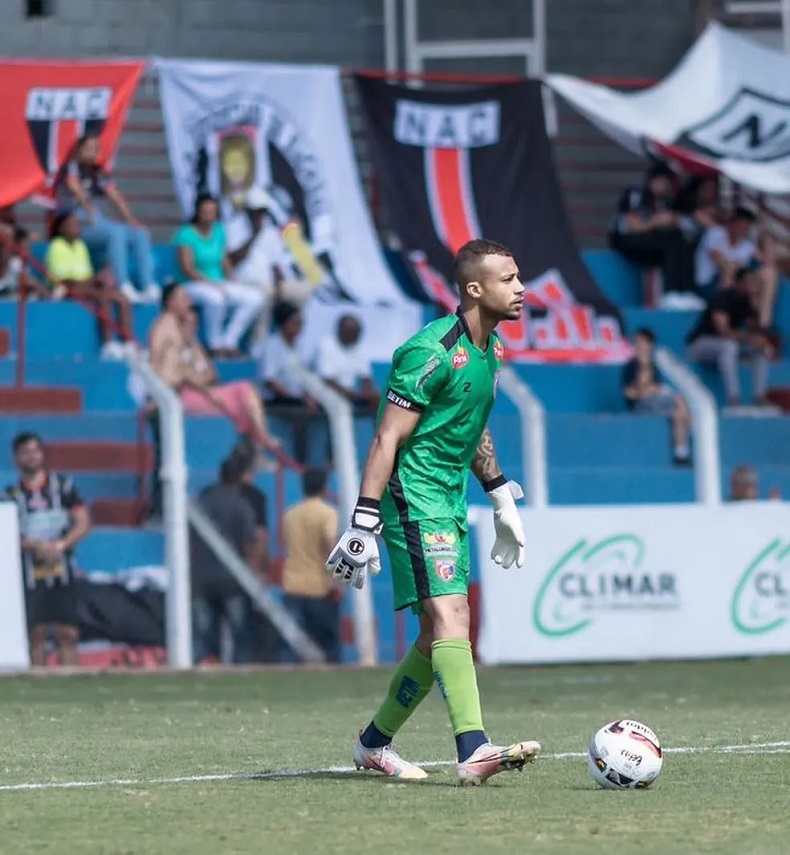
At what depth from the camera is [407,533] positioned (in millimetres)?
8398

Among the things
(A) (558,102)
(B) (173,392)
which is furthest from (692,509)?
(A) (558,102)

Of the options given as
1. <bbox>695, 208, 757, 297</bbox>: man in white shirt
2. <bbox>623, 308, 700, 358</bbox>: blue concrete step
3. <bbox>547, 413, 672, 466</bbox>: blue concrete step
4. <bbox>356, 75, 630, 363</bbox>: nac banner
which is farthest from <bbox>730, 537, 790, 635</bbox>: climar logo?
<bbox>695, 208, 757, 297</bbox>: man in white shirt

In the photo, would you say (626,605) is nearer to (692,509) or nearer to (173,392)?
(692,509)

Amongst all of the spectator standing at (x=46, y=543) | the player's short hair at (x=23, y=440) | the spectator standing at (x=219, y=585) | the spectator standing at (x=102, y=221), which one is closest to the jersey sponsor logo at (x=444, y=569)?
the spectator standing at (x=46, y=543)

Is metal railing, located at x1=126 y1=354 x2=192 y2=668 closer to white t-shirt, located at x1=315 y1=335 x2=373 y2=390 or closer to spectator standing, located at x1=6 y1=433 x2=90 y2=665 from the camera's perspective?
spectator standing, located at x1=6 y1=433 x2=90 y2=665

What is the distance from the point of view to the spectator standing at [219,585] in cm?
1709

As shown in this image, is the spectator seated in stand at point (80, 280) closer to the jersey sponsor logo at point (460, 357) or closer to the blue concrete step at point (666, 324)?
the blue concrete step at point (666, 324)

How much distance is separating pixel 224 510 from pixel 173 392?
1000 millimetres

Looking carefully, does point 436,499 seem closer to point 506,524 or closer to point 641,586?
point 506,524

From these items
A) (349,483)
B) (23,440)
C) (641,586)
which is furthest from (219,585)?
(641,586)

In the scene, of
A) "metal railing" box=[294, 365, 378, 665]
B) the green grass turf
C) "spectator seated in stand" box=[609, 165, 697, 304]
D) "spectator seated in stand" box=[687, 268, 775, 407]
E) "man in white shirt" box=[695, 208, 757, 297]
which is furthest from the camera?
"spectator seated in stand" box=[609, 165, 697, 304]

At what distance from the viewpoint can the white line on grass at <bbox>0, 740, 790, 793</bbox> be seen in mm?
8461

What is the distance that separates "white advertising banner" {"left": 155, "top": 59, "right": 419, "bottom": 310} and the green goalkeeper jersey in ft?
40.4

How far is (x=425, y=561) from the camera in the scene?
328 inches
